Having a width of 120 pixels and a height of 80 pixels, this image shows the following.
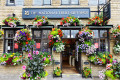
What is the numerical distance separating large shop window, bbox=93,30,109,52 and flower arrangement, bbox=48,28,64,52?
9.03 ft

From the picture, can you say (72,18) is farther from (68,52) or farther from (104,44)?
(68,52)

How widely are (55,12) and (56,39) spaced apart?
2.23 m

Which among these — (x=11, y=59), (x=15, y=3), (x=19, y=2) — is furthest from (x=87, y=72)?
(x=15, y=3)

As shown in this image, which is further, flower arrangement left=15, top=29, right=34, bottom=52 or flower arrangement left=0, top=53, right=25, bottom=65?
flower arrangement left=0, top=53, right=25, bottom=65

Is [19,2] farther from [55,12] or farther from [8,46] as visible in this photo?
[8,46]

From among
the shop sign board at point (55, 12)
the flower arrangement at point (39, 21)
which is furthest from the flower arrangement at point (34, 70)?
the shop sign board at point (55, 12)

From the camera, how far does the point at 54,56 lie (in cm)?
808

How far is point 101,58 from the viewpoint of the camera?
7688 mm

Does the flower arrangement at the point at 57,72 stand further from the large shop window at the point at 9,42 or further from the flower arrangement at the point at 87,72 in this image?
the large shop window at the point at 9,42

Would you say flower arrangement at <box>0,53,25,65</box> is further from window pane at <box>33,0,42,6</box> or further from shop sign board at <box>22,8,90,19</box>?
window pane at <box>33,0,42,6</box>

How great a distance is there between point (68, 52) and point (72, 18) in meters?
8.21

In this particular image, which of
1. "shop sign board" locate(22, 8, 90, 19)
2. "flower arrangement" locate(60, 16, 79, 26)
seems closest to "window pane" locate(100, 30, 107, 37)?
"shop sign board" locate(22, 8, 90, 19)

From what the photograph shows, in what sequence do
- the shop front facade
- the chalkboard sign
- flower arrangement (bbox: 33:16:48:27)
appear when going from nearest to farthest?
the chalkboard sign < flower arrangement (bbox: 33:16:48:27) < the shop front facade

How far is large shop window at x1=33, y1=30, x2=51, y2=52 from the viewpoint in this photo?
828cm
